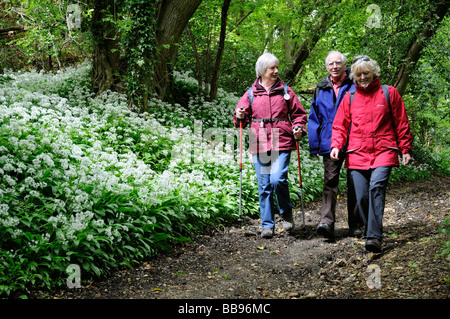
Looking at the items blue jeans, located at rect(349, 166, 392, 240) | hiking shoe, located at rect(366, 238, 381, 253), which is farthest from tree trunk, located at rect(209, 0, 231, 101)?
hiking shoe, located at rect(366, 238, 381, 253)

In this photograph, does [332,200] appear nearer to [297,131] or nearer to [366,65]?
[297,131]

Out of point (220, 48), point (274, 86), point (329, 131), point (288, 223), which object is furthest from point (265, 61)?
point (220, 48)

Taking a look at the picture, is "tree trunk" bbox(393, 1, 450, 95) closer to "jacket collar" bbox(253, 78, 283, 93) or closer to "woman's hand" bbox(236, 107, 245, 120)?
"jacket collar" bbox(253, 78, 283, 93)

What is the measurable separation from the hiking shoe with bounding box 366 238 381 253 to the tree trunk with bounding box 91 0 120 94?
7124 mm

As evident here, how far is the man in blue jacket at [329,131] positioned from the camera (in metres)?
5.02

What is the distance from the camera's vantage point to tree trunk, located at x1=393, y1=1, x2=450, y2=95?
383 inches

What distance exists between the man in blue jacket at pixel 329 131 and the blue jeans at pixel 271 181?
0.47m

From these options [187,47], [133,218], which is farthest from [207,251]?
[187,47]

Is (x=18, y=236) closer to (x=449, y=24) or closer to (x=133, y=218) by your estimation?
(x=133, y=218)

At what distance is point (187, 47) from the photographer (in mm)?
12367

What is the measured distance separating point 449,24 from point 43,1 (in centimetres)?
1164

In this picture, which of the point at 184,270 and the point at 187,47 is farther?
the point at 187,47

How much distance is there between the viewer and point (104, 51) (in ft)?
30.3
